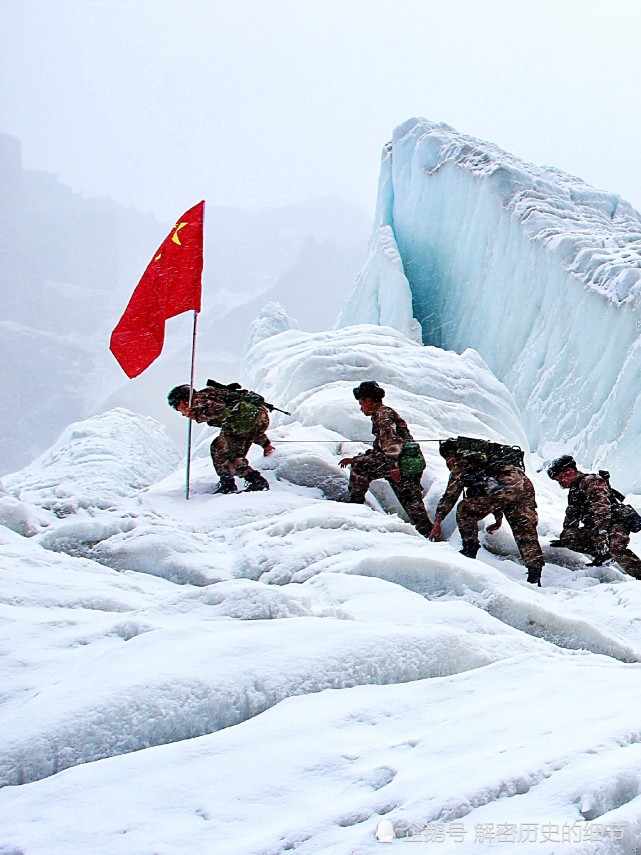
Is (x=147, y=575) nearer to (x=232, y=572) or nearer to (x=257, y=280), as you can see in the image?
(x=232, y=572)

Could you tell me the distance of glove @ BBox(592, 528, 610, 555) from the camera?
505 centimetres

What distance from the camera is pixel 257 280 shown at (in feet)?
305

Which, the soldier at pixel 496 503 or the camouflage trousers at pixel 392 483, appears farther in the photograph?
the camouflage trousers at pixel 392 483

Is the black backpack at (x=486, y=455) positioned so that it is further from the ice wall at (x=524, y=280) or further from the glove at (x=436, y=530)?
the ice wall at (x=524, y=280)

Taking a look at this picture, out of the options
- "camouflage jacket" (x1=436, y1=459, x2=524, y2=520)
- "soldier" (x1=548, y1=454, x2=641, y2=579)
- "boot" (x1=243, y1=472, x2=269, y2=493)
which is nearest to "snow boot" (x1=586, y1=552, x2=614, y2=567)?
"soldier" (x1=548, y1=454, x2=641, y2=579)

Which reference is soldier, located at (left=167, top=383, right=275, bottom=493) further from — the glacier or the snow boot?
the snow boot

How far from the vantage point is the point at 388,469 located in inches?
214

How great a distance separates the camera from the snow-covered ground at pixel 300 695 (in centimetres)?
151

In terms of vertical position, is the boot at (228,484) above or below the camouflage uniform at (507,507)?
below

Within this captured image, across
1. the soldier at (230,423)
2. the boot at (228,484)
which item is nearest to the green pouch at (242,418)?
the soldier at (230,423)

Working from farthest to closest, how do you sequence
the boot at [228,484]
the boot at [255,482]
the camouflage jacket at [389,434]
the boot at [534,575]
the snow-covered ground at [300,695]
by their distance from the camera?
the boot at [228,484], the boot at [255,482], the camouflage jacket at [389,434], the boot at [534,575], the snow-covered ground at [300,695]

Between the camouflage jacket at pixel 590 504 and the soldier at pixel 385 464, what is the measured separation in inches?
42.3

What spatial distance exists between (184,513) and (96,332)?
75347 mm

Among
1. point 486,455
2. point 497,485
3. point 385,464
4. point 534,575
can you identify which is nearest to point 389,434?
point 385,464
